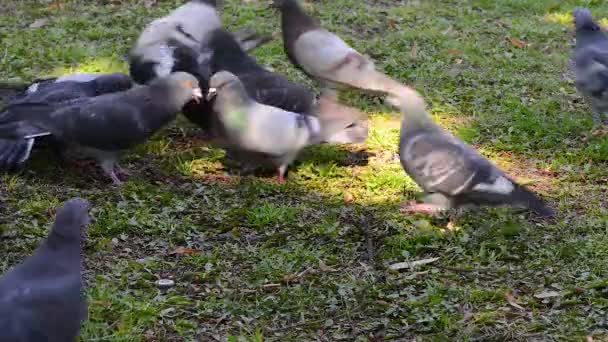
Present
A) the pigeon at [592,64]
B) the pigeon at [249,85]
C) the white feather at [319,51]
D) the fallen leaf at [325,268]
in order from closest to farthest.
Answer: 1. the fallen leaf at [325,268]
2. the pigeon at [249,85]
3. the pigeon at [592,64]
4. the white feather at [319,51]

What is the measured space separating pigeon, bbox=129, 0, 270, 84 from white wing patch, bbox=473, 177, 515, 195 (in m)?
2.33

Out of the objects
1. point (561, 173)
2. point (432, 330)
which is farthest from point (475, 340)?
point (561, 173)

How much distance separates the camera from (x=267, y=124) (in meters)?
5.75

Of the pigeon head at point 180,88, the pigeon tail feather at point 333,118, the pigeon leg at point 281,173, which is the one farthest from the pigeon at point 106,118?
the pigeon tail feather at point 333,118

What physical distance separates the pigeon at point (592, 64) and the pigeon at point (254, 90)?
2017 mm

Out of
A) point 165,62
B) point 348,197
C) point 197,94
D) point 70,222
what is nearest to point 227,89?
point 197,94

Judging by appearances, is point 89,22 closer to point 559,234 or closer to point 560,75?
point 560,75

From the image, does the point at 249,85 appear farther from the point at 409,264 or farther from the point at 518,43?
the point at 518,43

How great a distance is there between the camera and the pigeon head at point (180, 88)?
575 centimetres

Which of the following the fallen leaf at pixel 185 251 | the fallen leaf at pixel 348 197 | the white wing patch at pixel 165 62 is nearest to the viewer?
the fallen leaf at pixel 185 251

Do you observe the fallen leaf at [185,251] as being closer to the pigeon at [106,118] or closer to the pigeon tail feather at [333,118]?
the pigeon at [106,118]

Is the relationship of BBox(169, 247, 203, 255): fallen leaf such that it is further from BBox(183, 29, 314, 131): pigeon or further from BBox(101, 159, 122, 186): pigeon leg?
BBox(183, 29, 314, 131): pigeon

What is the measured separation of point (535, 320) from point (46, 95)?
3.65 metres

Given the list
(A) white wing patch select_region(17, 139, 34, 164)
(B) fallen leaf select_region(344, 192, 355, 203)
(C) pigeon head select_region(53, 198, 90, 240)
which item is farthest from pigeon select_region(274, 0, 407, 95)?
(C) pigeon head select_region(53, 198, 90, 240)
